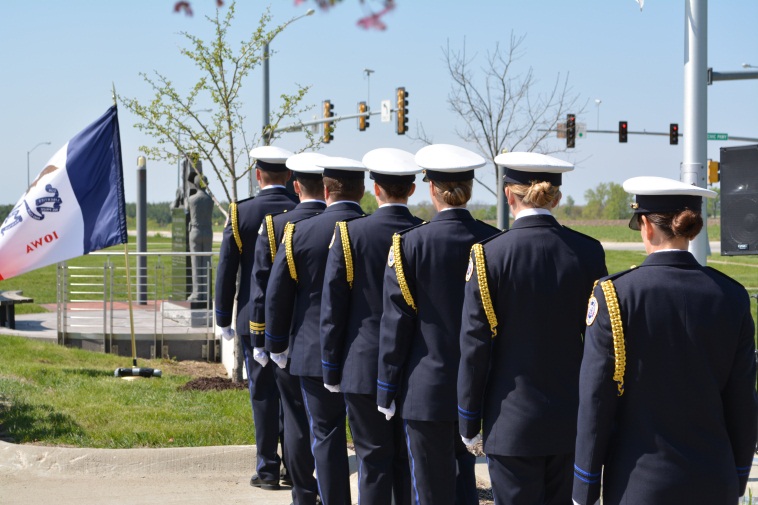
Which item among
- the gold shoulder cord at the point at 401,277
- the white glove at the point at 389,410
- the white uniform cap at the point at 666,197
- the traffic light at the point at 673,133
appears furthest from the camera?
the traffic light at the point at 673,133

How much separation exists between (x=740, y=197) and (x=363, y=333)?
11.5 feet

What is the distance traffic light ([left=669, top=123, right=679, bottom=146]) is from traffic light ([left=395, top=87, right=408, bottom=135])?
1398 cm

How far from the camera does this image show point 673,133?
41.3m

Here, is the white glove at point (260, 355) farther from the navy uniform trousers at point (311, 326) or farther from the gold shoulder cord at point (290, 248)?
the gold shoulder cord at point (290, 248)

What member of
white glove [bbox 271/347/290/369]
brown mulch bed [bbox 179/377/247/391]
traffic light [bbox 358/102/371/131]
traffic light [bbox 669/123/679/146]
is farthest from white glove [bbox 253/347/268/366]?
traffic light [bbox 669/123/679/146]

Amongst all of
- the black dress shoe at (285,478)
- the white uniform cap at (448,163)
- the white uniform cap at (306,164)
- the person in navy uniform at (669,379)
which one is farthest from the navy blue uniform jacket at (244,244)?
the person in navy uniform at (669,379)

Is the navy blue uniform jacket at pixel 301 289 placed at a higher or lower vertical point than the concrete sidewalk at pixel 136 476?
higher

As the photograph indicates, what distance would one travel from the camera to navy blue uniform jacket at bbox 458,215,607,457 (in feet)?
13.8

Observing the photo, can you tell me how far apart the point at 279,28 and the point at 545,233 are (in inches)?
320

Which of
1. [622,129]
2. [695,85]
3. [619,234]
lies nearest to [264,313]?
[695,85]

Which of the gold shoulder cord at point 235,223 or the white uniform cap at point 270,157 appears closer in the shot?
the white uniform cap at point 270,157

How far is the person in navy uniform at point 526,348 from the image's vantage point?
13.8ft

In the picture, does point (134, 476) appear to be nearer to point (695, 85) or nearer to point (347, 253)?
point (347, 253)

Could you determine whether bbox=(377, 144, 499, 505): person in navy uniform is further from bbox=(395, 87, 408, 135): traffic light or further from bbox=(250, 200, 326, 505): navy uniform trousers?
bbox=(395, 87, 408, 135): traffic light
